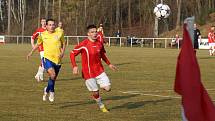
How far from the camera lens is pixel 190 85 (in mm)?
4898

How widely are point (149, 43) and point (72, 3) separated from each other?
36.9 metres

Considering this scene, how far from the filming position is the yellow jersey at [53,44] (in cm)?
1396

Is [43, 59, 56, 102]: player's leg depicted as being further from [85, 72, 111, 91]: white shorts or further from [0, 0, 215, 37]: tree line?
[0, 0, 215, 37]: tree line

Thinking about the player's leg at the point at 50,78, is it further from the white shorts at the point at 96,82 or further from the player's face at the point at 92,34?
the player's face at the point at 92,34

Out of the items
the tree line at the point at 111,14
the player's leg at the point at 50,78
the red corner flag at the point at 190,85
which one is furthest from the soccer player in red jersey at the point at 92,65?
the tree line at the point at 111,14

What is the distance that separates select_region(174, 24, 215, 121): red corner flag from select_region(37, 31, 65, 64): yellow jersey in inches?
355

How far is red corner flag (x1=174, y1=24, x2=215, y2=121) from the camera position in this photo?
193 inches

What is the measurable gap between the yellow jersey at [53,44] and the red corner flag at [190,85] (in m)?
9.03

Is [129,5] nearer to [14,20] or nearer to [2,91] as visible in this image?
[14,20]

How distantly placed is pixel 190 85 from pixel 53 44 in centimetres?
953

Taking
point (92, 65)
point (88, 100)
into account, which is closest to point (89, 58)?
point (92, 65)

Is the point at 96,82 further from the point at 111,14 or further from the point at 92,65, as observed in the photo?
the point at 111,14

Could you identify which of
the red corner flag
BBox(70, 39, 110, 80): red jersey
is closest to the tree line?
BBox(70, 39, 110, 80): red jersey

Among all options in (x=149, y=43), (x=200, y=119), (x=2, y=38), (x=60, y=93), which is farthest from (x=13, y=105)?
(x=2, y=38)
